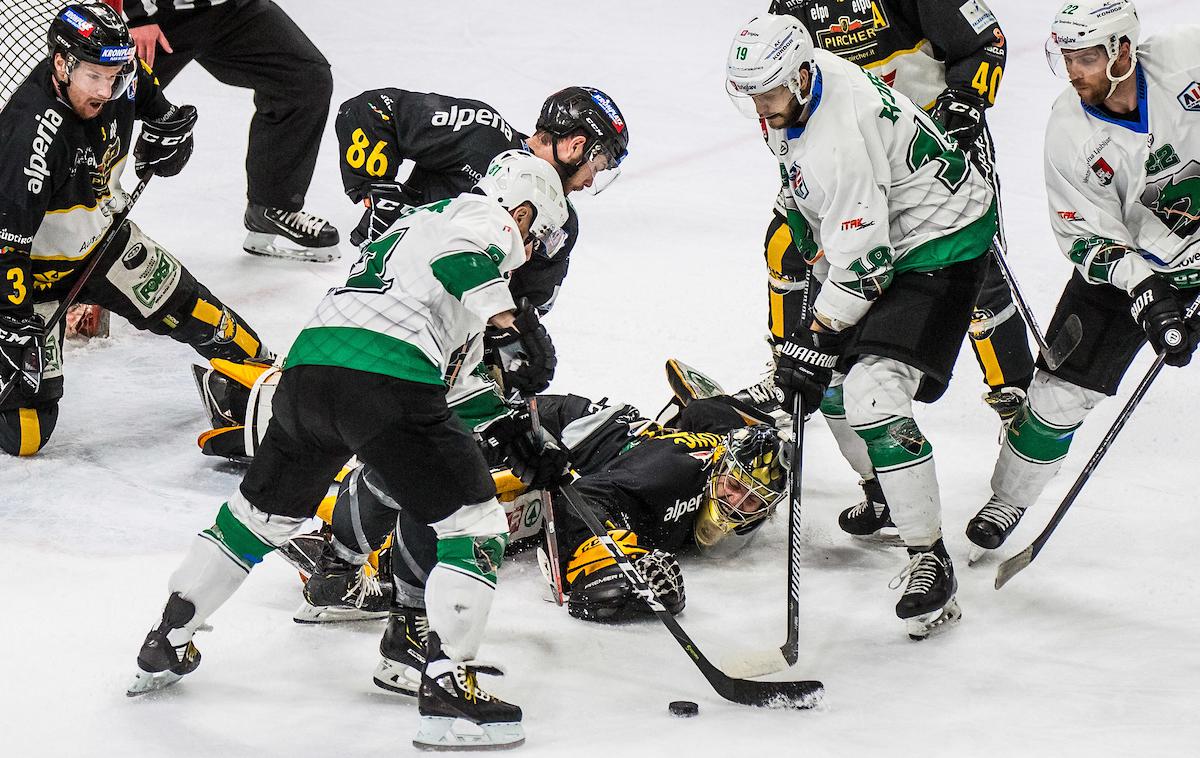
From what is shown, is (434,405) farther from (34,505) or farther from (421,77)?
(421,77)

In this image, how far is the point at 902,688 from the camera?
325 cm

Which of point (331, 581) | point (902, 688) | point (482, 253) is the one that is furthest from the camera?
point (331, 581)

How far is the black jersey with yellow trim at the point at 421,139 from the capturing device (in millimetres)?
4328

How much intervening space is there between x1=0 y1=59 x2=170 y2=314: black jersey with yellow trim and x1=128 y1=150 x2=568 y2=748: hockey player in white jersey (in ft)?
5.69

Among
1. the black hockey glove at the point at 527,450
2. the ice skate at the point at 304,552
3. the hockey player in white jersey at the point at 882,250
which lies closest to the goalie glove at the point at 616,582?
the black hockey glove at the point at 527,450

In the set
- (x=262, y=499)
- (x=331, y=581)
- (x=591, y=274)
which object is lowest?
(x=591, y=274)

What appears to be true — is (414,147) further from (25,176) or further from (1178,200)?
(1178,200)

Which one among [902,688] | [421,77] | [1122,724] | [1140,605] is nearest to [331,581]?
[902,688]

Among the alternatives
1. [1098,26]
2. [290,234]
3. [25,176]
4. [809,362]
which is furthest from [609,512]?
[290,234]

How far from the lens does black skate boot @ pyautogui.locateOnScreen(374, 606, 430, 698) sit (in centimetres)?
313

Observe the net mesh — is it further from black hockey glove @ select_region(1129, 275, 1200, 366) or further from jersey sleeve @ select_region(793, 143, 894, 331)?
black hockey glove @ select_region(1129, 275, 1200, 366)

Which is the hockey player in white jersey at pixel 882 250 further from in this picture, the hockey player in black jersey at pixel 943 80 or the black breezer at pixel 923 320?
the hockey player in black jersey at pixel 943 80

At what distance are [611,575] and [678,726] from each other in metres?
0.65

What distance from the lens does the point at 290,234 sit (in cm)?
612
